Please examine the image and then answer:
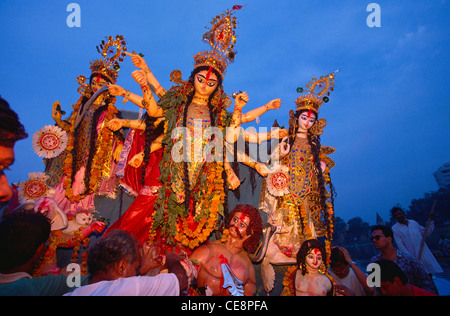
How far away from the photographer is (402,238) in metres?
5.00

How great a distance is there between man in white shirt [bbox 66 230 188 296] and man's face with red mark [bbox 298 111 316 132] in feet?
10.7

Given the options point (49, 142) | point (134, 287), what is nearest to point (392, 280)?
point (134, 287)

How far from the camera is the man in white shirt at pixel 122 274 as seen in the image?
188 cm

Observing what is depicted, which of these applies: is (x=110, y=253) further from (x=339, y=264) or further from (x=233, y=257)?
(x=339, y=264)

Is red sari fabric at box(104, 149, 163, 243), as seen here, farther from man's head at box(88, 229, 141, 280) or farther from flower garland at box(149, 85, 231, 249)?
man's head at box(88, 229, 141, 280)

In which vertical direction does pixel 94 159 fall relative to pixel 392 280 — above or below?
above

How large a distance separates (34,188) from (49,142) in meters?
0.69

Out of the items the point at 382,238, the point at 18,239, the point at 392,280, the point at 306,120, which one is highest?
the point at 306,120

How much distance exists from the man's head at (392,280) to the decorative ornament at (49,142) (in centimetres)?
453

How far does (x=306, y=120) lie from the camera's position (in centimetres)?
488

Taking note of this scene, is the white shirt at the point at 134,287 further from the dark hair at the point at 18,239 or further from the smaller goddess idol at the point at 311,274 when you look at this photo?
the smaller goddess idol at the point at 311,274

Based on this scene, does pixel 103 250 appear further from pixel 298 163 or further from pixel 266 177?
pixel 298 163
